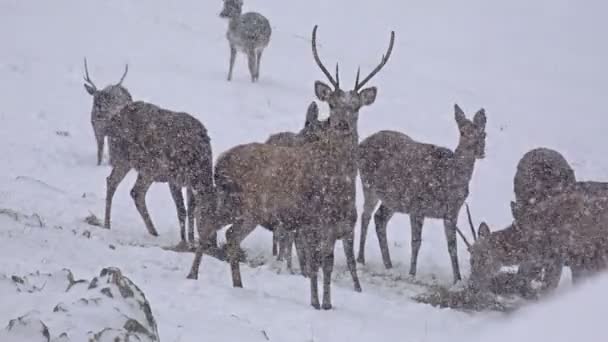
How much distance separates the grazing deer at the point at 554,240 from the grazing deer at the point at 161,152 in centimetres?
343

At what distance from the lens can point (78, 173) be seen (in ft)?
50.8

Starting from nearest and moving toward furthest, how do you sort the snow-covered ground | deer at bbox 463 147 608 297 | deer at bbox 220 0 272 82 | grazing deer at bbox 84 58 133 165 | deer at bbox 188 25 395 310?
1. the snow-covered ground
2. deer at bbox 188 25 395 310
3. deer at bbox 463 147 608 297
4. grazing deer at bbox 84 58 133 165
5. deer at bbox 220 0 272 82

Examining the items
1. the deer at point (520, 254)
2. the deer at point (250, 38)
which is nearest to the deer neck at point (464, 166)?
the deer at point (520, 254)

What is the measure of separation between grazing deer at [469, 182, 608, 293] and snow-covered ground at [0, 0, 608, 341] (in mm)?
556

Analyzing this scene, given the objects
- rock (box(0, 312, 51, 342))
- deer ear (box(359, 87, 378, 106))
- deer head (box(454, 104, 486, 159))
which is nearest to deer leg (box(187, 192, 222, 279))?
deer ear (box(359, 87, 378, 106))

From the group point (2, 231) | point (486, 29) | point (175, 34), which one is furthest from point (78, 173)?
point (486, 29)

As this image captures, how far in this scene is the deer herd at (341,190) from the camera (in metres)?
8.42

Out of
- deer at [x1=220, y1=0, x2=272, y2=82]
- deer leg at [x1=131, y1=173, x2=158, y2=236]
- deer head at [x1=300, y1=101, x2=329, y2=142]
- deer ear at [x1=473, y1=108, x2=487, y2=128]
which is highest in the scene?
deer at [x1=220, y1=0, x2=272, y2=82]

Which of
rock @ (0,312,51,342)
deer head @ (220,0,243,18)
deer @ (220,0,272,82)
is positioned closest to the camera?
rock @ (0,312,51,342)

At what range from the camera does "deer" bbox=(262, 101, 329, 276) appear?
30.1ft

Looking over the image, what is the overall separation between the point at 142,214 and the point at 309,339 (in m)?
5.91

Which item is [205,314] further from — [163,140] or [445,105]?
[445,105]

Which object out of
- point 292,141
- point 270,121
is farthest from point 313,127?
point 270,121

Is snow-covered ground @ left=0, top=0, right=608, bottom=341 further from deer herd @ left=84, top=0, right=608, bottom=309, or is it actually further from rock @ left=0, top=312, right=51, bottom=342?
rock @ left=0, top=312, right=51, bottom=342
